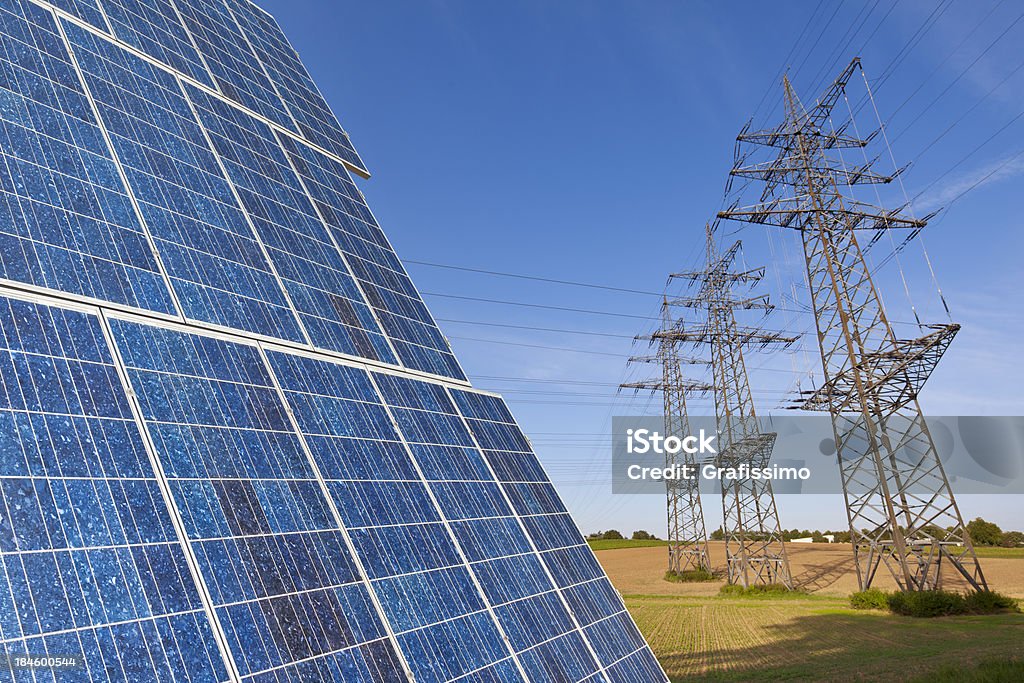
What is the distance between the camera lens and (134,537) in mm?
5883

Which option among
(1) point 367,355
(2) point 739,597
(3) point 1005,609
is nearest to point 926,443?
(3) point 1005,609

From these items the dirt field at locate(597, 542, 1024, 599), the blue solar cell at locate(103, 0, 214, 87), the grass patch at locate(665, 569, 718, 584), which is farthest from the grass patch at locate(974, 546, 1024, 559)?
the blue solar cell at locate(103, 0, 214, 87)

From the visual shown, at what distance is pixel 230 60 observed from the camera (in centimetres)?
1672

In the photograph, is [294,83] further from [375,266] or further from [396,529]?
[396,529]

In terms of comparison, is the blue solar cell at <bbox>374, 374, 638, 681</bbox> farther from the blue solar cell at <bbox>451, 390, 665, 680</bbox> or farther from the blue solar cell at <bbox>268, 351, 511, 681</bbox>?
the blue solar cell at <bbox>268, 351, 511, 681</bbox>

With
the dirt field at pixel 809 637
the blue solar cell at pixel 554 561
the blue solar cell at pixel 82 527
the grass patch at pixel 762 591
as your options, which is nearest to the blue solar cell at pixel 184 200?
the blue solar cell at pixel 82 527

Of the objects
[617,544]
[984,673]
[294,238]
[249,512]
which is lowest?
[249,512]

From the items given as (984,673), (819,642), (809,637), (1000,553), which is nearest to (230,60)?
(984,673)

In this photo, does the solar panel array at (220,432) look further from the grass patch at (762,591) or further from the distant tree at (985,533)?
the distant tree at (985,533)

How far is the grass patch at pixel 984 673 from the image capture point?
13914 millimetres

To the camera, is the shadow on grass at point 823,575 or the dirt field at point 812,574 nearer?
the dirt field at point 812,574

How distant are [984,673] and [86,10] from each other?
23586 mm

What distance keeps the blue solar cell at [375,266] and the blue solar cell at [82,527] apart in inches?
263

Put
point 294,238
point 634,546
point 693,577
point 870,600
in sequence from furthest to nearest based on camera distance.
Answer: point 634,546
point 693,577
point 870,600
point 294,238
